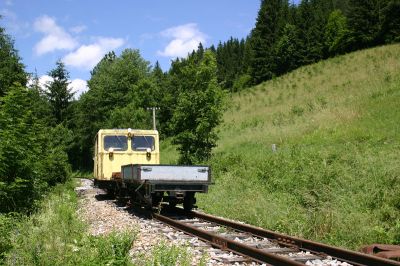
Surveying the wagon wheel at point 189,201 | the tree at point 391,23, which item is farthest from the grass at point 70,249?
the tree at point 391,23

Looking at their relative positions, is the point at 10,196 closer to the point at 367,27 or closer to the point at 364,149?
the point at 364,149

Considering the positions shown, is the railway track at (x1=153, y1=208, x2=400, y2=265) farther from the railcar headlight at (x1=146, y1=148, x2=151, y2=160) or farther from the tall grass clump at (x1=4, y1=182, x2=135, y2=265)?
the railcar headlight at (x1=146, y1=148, x2=151, y2=160)

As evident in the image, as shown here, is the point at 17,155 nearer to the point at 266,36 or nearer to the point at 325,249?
the point at 325,249

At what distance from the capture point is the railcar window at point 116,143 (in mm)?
16844

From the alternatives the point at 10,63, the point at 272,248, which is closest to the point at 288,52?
the point at 10,63

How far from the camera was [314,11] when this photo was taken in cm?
7650

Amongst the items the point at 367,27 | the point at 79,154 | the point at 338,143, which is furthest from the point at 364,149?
the point at 79,154

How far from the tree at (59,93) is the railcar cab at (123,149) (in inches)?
2121

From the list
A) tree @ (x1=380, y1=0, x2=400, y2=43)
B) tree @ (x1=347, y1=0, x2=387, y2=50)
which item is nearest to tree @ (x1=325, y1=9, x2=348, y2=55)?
tree @ (x1=347, y1=0, x2=387, y2=50)

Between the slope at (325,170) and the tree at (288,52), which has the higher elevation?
the tree at (288,52)

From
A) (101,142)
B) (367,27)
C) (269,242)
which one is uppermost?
(367,27)

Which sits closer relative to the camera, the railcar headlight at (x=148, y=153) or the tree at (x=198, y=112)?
the railcar headlight at (x=148, y=153)

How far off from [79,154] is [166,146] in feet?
79.0

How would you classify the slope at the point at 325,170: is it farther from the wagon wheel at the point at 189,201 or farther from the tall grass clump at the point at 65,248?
the tall grass clump at the point at 65,248
